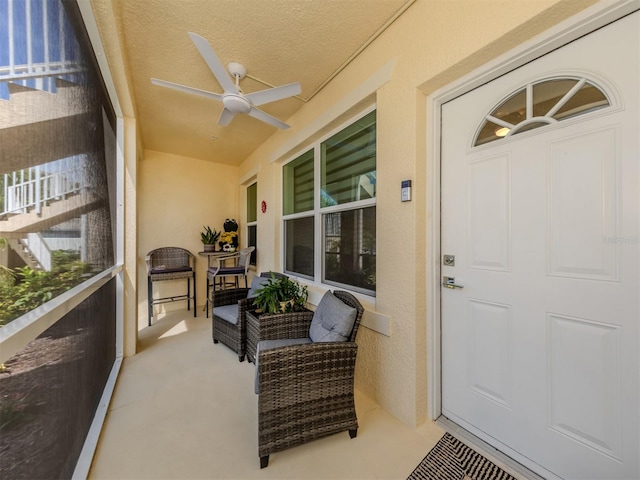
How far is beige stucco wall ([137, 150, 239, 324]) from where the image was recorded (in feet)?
14.0

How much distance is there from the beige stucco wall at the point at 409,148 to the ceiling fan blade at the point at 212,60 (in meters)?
1.03

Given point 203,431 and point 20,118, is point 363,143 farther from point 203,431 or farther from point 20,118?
point 203,431

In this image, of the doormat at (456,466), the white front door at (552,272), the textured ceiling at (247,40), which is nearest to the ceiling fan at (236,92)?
the textured ceiling at (247,40)

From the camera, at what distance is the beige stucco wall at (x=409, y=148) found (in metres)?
1.37

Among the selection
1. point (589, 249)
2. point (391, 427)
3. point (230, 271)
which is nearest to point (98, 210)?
point (230, 271)

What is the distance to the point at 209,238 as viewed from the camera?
4.59 meters

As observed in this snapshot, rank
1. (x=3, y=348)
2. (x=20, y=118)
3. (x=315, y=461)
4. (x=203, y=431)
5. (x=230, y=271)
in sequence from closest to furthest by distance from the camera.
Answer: (x=3, y=348), (x=20, y=118), (x=315, y=461), (x=203, y=431), (x=230, y=271)

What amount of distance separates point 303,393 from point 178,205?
4193 millimetres

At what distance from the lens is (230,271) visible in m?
3.94

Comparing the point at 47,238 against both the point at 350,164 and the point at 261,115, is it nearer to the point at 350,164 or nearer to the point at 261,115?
the point at 261,115

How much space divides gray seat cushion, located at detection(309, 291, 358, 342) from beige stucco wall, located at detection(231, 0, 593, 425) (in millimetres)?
332

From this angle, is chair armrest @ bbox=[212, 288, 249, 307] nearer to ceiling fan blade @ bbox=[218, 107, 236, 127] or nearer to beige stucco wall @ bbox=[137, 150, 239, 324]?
beige stucco wall @ bbox=[137, 150, 239, 324]

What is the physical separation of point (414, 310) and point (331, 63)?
2144 mm

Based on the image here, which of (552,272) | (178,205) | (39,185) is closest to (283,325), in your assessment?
(39,185)
